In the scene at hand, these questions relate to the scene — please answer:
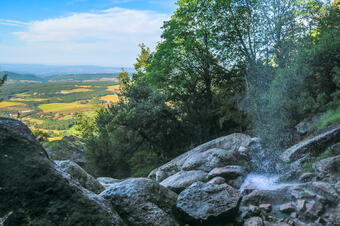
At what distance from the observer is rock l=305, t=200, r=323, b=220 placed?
259 inches

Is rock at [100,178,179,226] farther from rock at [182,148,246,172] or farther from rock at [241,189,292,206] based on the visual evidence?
rock at [182,148,246,172]

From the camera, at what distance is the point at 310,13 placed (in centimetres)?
1814

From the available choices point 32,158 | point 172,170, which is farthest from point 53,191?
point 172,170

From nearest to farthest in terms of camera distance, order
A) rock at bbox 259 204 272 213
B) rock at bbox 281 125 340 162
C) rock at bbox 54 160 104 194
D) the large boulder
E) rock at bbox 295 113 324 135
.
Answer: the large boulder, rock at bbox 259 204 272 213, rock at bbox 54 160 104 194, rock at bbox 281 125 340 162, rock at bbox 295 113 324 135

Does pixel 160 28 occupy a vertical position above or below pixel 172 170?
above

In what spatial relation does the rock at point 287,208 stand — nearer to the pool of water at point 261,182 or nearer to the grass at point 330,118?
the pool of water at point 261,182

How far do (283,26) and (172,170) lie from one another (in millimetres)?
14021

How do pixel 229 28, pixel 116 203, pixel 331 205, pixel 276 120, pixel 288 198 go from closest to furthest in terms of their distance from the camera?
pixel 116 203, pixel 331 205, pixel 288 198, pixel 276 120, pixel 229 28

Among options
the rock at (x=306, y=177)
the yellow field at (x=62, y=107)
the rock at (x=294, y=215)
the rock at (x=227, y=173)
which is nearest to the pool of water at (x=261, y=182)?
the rock at (x=227, y=173)

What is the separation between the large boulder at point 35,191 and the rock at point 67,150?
20.0 m

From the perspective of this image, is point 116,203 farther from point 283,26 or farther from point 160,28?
point 160,28

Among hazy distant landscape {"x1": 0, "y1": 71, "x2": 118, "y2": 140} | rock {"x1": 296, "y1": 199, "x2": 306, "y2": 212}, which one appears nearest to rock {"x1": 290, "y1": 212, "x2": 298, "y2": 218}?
rock {"x1": 296, "y1": 199, "x2": 306, "y2": 212}

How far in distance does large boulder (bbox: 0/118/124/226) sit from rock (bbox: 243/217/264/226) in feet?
11.9

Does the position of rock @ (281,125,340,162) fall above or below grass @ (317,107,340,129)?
below
